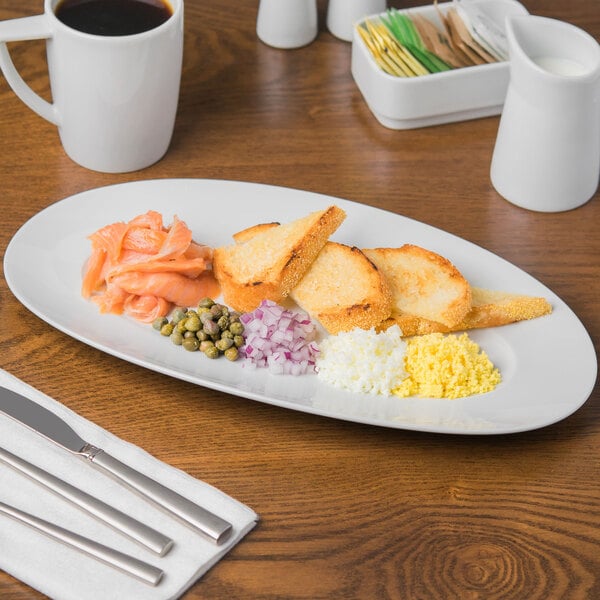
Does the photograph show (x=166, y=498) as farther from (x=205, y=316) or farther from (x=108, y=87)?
(x=108, y=87)

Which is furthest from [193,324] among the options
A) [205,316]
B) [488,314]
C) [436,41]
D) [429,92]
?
[436,41]

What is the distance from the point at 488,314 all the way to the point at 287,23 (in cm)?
90

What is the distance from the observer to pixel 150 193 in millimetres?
1715

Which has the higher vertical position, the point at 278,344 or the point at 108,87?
the point at 108,87

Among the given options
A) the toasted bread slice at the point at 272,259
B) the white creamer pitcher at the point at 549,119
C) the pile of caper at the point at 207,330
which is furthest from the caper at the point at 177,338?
the white creamer pitcher at the point at 549,119

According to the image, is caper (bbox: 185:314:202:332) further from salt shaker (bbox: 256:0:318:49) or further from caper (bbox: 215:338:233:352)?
salt shaker (bbox: 256:0:318:49)

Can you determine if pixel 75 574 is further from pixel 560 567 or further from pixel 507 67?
pixel 507 67

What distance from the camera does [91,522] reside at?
4.12 feet

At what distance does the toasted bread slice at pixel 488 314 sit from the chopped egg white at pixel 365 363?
0.07m

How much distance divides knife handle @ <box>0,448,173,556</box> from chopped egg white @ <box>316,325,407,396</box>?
0.34 meters

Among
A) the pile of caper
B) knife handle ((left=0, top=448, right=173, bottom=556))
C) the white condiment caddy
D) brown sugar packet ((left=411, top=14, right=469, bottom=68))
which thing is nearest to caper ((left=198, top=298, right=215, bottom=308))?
the pile of caper

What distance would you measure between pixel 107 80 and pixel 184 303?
0.43 meters

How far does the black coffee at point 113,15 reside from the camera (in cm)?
170

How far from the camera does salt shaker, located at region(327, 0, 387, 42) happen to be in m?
2.10
